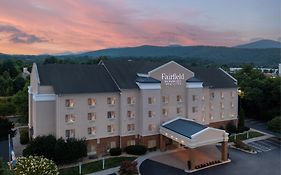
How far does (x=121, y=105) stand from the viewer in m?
44.5

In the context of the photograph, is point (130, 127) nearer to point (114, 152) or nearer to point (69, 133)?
point (114, 152)

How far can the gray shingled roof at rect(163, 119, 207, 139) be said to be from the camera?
4003 cm

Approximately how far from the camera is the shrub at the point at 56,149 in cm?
3703

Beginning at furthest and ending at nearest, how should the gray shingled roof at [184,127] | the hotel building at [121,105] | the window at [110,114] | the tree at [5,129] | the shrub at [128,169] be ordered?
the tree at [5,129]
the window at [110,114]
the hotel building at [121,105]
the gray shingled roof at [184,127]
the shrub at [128,169]

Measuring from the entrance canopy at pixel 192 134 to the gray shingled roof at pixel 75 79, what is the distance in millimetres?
11211

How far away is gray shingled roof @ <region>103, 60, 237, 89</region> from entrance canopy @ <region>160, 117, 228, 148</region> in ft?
30.2

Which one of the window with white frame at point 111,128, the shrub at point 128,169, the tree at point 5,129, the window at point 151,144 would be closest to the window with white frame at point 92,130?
the window with white frame at point 111,128

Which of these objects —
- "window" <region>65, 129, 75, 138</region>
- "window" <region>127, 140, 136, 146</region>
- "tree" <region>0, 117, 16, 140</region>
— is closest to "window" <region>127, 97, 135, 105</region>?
"window" <region>127, 140, 136, 146</region>

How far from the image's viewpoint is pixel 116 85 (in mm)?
45125

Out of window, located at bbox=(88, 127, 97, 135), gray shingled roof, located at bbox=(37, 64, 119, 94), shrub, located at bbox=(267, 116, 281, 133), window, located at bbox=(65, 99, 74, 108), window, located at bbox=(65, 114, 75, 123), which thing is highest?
gray shingled roof, located at bbox=(37, 64, 119, 94)

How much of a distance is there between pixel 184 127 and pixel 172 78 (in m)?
9.43

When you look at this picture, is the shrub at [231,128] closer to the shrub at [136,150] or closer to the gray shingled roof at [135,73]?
the gray shingled roof at [135,73]

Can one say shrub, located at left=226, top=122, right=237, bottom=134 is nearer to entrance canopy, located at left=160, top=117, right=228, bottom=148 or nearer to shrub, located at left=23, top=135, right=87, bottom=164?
entrance canopy, located at left=160, top=117, right=228, bottom=148

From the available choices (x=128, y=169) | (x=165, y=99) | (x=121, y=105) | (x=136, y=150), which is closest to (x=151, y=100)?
(x=165, y=99)
